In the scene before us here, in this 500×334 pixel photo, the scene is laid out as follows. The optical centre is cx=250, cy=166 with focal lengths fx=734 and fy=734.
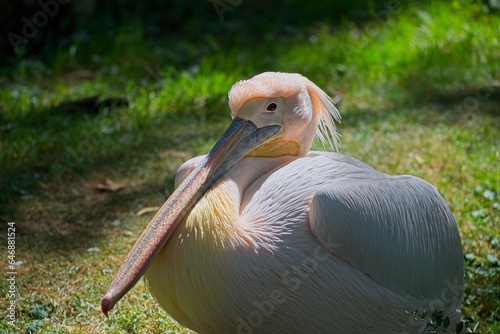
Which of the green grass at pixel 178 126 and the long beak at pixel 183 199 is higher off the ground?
the long beak at pixel 183 199

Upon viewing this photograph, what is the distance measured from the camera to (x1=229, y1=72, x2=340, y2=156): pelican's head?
10.6ft

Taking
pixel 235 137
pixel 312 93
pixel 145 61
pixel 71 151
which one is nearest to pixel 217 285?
pixel 235 137

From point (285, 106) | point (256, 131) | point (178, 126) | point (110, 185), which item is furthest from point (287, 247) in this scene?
point (178, 126)

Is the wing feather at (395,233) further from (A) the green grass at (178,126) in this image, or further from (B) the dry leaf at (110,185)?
(B) the dry leaf at (110,185)

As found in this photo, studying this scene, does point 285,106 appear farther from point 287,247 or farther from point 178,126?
point 178,126

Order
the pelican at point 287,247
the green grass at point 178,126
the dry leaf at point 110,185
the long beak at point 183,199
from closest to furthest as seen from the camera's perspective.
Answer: the long beak at point 183,199 → the pelican at point 287,247 → the green grass at point 178,126 → the dry leaf at point 110,185

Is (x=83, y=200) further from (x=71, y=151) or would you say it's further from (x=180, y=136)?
(x=180, y=136)

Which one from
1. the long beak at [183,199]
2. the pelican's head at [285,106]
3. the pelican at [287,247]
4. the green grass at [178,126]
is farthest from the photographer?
A: the green grass at [178,126]

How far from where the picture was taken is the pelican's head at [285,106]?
3.23m

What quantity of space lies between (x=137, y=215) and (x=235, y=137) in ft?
4.72

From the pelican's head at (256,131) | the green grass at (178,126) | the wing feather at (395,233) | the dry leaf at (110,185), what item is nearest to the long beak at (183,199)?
the pelican's head at (256,131)

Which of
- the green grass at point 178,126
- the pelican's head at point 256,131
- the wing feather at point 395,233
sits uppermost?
the pelican's head at point 256,131

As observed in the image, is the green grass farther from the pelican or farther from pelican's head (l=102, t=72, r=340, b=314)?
pelican's head (l=102, t=72, r=340, b=314)

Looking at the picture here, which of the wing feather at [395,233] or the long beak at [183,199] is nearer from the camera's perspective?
the long beak at [183,199]
